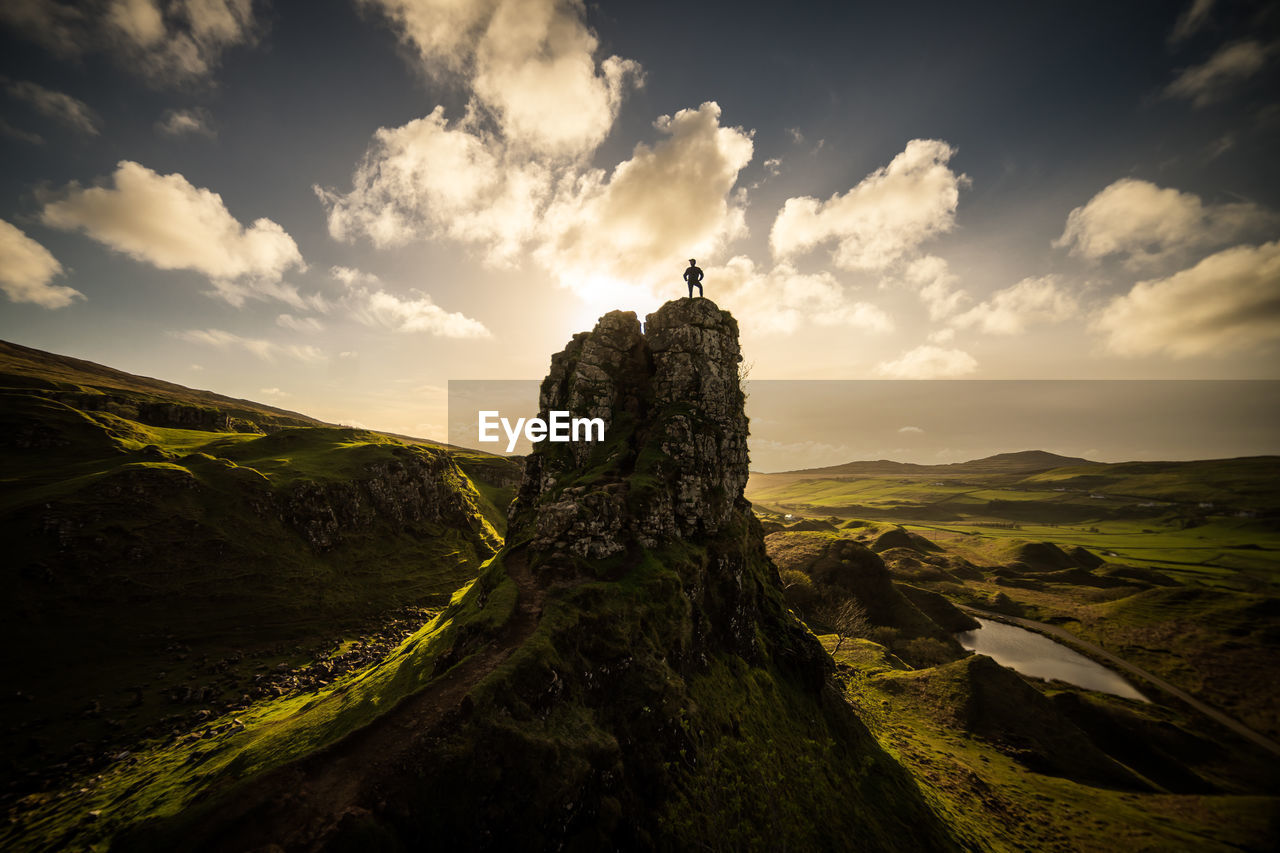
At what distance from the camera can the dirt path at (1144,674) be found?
Answer: 189 feet

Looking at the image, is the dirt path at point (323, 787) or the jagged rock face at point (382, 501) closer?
the dirt path at point (323, 787)

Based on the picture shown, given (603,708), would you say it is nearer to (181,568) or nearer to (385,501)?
(181,568)

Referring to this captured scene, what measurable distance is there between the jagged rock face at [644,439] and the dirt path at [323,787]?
36.7 ft

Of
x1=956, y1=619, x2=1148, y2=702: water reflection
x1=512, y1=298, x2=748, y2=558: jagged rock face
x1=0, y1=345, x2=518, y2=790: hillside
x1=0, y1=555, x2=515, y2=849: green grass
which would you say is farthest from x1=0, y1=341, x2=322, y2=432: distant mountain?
x1=956, y1=619, x2=1148, y2=702: water reflection

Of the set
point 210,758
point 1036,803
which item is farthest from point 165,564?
point 1036,803

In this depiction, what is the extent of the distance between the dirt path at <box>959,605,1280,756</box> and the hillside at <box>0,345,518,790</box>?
120682 millimetres

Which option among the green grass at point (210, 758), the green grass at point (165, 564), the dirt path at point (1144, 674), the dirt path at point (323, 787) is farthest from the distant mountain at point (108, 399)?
the dirt path at point (1144, 674)

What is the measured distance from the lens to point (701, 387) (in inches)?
1501

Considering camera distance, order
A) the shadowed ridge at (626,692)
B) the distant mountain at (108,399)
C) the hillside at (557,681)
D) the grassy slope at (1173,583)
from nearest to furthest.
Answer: the shadowed ridge at (626,692)
the hillside at (557,681)
the grassy slope at (1173,583)
the distant mountain at (108,399)

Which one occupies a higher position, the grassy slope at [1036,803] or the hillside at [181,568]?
the hillside at [181,568]

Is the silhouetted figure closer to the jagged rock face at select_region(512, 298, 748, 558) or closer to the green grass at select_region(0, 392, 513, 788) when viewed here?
the jagged rock face at select_region(512, 298, 748, 558)

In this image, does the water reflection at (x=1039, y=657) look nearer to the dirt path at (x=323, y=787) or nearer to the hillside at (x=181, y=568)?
the dirt path at (x=323, y=787)

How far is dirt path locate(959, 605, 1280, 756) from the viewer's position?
57.7m

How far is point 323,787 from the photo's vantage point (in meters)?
15.3
